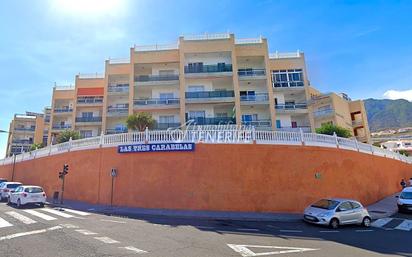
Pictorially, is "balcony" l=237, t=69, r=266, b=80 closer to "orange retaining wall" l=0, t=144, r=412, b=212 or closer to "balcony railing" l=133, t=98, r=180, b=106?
"balcony railing" l=133, t=98, r=180, b=106

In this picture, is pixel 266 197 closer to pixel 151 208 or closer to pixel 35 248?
pixel 151 208

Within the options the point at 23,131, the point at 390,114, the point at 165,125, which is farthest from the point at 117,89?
the point at 390,114

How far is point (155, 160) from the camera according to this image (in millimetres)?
16203

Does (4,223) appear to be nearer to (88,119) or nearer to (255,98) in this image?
(255,98)

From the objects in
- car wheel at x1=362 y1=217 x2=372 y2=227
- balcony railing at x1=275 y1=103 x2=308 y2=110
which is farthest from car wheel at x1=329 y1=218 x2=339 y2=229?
balcony railing at x1=275 y1=103 x2=308 y2=110

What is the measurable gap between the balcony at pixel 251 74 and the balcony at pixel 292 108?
13.8 ft

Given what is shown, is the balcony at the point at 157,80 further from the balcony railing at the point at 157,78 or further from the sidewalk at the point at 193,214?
the sidewalk at the point at 193,214

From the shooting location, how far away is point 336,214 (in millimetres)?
12844

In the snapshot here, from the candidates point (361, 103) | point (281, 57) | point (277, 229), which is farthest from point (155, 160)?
point (361, 103)

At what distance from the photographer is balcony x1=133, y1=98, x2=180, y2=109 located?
32.3 meters

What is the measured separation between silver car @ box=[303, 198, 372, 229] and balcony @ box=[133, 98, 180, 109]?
859 inches

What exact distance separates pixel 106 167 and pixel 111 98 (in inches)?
832

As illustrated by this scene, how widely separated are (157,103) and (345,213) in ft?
79.3

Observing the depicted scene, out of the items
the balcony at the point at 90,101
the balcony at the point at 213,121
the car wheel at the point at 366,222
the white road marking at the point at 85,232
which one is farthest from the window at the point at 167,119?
the white road marking at the point at 85,232
